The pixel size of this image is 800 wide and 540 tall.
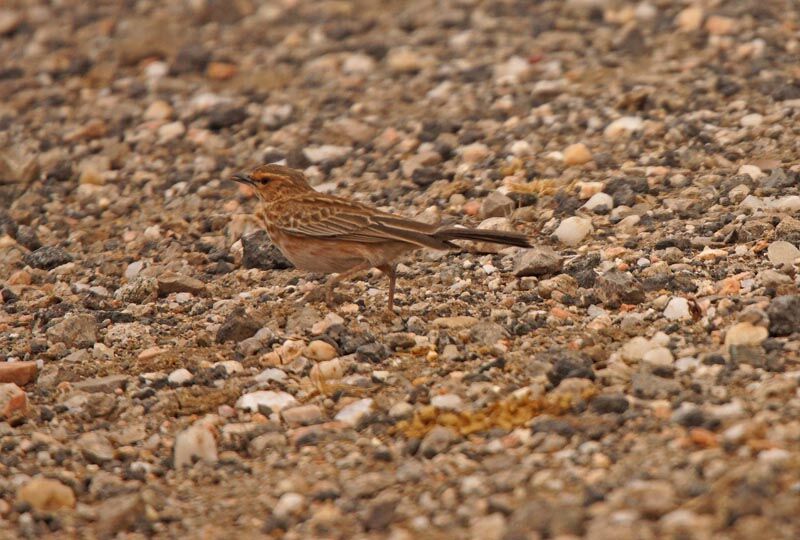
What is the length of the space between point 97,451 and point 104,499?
455 millimetres

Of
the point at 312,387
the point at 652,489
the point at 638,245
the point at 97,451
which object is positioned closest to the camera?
the point at 652,489

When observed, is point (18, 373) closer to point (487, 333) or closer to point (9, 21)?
point (487, 333)

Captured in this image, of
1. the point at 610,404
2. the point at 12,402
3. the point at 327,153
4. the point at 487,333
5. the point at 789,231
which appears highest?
the point at 12,402

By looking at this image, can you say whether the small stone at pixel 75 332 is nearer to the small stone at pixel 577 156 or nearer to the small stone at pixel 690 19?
the small stone at pixel 577 156

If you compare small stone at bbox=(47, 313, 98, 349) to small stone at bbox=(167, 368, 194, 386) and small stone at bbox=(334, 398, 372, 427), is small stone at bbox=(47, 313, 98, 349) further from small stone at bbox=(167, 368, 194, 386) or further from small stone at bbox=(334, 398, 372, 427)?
small stone at bbox=(334, 398, 372, 427)

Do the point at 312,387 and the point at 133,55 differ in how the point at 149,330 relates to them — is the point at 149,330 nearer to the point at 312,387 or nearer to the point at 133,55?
the point at 312,387

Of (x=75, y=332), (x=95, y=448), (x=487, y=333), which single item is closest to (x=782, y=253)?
(x=487, y=333)

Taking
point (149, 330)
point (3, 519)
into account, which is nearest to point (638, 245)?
point (149, 330)

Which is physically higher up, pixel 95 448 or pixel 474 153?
pixel 95 448

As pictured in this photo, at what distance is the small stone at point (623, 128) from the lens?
11.0 m

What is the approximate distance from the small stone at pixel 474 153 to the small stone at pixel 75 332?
13.3 feet

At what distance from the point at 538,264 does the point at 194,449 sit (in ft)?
9.92

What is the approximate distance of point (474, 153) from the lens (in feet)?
36.5

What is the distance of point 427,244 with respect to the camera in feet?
26.8
